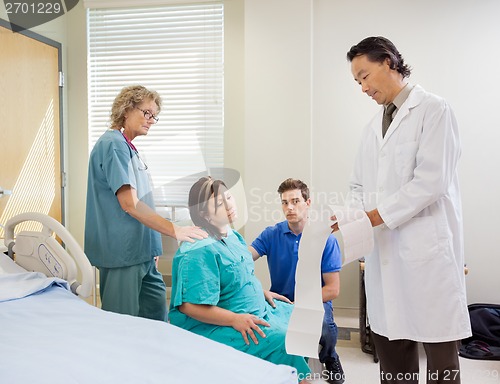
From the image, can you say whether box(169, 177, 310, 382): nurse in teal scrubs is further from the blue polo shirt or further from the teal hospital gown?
the blue polo shirt

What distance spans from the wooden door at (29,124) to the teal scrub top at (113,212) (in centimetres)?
103

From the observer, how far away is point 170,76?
341cm

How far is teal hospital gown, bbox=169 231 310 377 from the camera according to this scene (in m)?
1.60

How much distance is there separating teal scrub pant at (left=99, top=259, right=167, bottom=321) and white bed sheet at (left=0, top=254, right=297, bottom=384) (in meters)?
0.45

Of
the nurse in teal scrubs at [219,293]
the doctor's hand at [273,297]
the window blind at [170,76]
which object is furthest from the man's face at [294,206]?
the window blind at [170,76]

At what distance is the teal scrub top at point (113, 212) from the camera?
2.04 m

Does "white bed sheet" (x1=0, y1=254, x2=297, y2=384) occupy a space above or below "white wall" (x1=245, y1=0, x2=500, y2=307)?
below

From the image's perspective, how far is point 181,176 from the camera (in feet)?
11.3

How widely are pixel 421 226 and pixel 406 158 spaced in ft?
0.70

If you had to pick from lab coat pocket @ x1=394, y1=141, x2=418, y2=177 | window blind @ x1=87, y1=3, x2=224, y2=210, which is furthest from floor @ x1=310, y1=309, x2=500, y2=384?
window blind @ x1=87, y1=3, x2=224, y2=210

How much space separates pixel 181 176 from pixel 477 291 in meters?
1.99

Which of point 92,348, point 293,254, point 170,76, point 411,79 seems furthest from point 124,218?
point 411,79

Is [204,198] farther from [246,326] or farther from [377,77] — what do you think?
[377,77]

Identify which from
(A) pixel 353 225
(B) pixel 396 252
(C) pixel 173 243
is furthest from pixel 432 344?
(C) pixel 173 243
